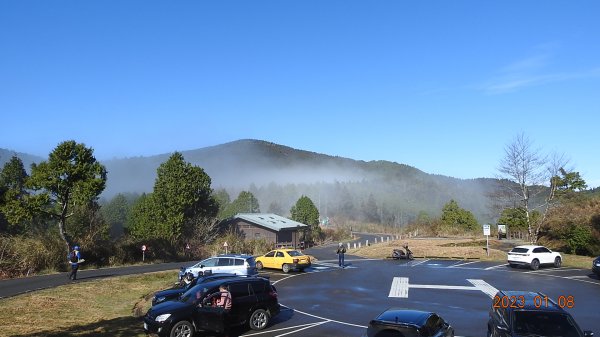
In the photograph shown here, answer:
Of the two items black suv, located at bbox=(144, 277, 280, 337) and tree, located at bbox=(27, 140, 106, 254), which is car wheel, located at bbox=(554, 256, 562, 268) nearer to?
black suv, located at bbox=(144, 277, 280, 337)

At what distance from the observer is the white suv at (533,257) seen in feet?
107

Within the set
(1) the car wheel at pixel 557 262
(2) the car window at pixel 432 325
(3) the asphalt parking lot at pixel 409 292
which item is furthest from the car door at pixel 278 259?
(2) the car window at pixel 432 325

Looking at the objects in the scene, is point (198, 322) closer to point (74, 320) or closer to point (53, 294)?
point (74, 320)

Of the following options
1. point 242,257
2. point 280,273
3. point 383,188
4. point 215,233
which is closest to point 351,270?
point 280,273

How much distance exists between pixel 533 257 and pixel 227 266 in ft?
70.0

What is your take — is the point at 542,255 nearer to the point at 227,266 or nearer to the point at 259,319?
the point at 227,266

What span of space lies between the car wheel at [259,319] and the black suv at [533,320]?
7537mm

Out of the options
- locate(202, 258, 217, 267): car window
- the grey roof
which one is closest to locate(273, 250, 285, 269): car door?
locate(202, 258, 217, 267): car window

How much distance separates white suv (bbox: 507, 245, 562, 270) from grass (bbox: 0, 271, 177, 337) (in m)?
24.1

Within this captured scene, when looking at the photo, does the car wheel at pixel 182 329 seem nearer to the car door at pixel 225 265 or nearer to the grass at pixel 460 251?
the car door at pixel 225 265

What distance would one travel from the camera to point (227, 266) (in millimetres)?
27156

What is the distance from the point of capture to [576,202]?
45281 mm

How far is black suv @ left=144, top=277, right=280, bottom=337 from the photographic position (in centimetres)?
1376

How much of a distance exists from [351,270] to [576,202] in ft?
84.9
